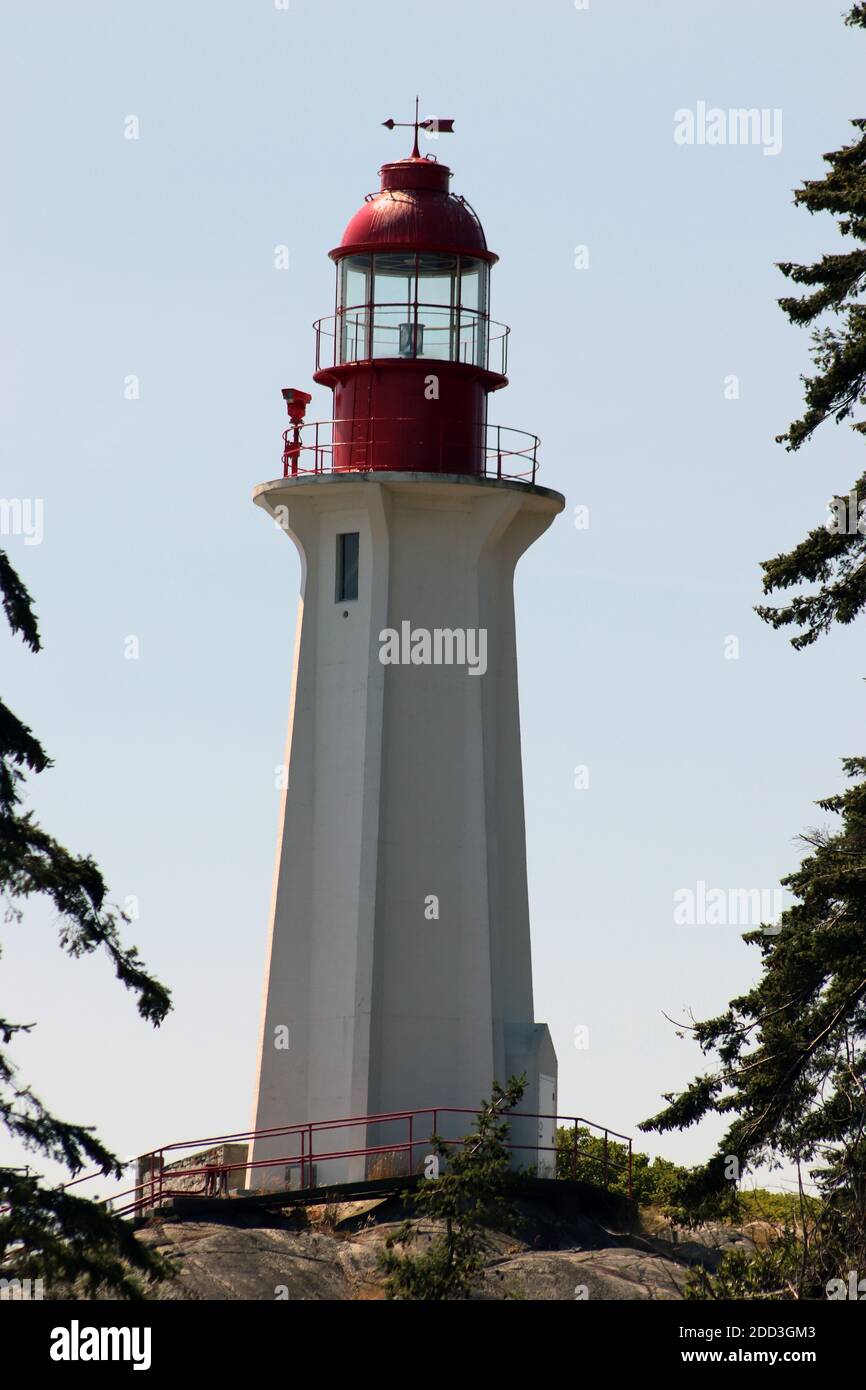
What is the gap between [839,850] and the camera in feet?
112

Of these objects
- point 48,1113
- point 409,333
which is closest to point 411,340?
point 409,333

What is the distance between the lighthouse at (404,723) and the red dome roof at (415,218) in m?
0.04

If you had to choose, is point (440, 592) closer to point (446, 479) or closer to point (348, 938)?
point (446, 479)

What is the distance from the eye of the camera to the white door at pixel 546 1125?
4419cm

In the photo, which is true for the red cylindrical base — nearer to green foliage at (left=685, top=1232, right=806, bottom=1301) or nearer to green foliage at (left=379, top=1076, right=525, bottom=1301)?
green foliage at (left=379, top=1076, right=525, bottom=1301)

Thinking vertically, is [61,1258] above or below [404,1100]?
below

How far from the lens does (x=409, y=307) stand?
46.0m

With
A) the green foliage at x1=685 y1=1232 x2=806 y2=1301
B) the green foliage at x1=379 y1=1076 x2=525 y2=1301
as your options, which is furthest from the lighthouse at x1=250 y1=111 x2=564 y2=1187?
the green foliage at x1=685 y1=1232 x2=806 y2=1301

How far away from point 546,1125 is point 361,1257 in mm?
6798

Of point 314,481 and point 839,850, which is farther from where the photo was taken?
point 314,481

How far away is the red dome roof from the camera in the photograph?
45938mm

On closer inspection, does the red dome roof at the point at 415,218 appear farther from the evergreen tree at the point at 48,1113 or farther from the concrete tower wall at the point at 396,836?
the evergreen tree at the point at 48,1113
